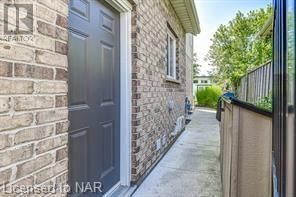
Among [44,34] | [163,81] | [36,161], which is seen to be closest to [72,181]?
[36,161]

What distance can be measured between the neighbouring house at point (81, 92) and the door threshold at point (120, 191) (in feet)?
0.08

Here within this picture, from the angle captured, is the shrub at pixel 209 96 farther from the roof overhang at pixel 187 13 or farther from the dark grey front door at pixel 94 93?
the dark grey front door at pixel 94 93

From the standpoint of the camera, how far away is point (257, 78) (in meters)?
4.68

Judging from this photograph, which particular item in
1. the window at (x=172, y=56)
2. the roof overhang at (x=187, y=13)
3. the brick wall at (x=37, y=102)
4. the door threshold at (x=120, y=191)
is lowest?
the door threshold at (x=120, y=191)

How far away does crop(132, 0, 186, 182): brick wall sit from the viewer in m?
3.03

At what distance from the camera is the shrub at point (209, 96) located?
16.9m

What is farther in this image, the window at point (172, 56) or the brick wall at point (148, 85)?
the window at point (172, 56)

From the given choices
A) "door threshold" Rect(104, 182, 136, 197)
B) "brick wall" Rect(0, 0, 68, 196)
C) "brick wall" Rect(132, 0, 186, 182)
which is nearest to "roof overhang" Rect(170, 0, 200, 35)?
"brick wall" Rect(132, 0, 186, 182)

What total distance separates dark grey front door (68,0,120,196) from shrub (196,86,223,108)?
14817mm

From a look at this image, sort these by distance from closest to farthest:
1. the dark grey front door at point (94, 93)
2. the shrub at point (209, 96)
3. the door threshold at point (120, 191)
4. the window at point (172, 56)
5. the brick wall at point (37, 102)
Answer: the brick wall at point (37, 102) → the dark grey front door at point (94, 93) → the door threshold at point (120, 191) → the window at point (172, 56) → the shrub at point (209, 96)

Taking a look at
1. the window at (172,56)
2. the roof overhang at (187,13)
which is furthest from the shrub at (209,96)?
the window at (172,56)

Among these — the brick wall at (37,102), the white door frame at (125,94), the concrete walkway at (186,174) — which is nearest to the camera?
the brick wall at (37,102)

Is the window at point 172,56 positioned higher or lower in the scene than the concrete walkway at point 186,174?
higher

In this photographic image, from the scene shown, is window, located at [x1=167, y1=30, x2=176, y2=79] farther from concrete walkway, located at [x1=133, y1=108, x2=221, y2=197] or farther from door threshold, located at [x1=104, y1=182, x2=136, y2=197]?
door threshold, located at [x1=104, y1=182, x2=136, y2=197]
